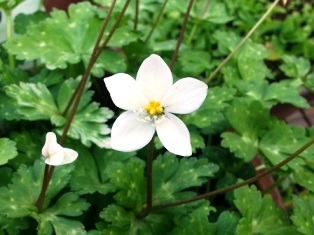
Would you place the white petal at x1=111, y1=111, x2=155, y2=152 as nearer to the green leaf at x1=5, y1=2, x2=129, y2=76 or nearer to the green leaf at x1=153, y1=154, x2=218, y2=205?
the green leaf at x1=153, y1=154, x2=218, y2=205

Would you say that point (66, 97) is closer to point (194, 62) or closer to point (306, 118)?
point (194, 62)

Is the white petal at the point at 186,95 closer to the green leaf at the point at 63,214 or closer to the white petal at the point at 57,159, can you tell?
the white petal at the point at 57,159

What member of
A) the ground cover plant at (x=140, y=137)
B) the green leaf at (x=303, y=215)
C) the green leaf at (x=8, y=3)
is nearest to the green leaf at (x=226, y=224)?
the ground cover plant at (x=140, y=137)

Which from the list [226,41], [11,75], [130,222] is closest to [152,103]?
[130,222]

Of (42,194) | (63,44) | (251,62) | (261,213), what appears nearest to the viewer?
(42,194)

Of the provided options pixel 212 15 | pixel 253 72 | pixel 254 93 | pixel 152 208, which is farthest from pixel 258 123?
pixel 212 15
